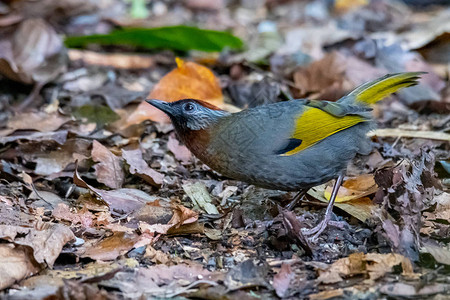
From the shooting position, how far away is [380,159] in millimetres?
5344

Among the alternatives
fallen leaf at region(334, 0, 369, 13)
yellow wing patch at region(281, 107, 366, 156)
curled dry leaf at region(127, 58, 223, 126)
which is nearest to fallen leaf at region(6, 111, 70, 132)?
curled dry leaf at region(127, 58, 223, 126)

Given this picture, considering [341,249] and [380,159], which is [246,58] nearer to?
[380,159]

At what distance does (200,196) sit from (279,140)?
0.81 metres

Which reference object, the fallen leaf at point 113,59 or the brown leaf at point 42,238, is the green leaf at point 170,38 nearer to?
the fallen leaf at point 113,59

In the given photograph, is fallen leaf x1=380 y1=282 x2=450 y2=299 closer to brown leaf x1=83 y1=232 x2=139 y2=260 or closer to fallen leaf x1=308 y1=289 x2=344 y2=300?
fallen leaf x1=308 y1=289 x2=344 y2=300

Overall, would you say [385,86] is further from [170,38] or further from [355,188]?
[170,38]

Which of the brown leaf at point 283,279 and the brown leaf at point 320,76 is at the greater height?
the brown leaf at point 320,76

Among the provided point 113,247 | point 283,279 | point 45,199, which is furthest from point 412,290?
point 45,199

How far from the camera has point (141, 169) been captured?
5.07 metres

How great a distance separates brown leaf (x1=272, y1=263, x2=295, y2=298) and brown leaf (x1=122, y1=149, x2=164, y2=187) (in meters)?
1.66

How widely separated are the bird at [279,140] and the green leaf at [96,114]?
161 cm

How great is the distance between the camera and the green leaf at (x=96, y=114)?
20.0 feet

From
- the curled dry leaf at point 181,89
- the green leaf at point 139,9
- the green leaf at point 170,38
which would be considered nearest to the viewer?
→ the curled dry leaf at point 181,89

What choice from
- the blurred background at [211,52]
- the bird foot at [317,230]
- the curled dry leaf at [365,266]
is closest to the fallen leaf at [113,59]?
the blurred background at [211,52]
